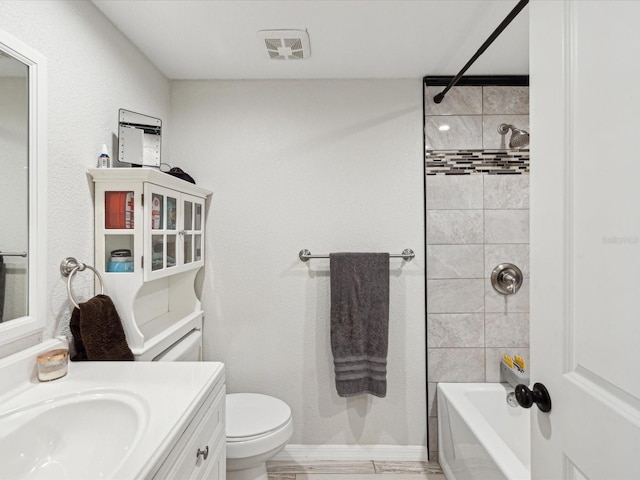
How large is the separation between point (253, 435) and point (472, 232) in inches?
62.7

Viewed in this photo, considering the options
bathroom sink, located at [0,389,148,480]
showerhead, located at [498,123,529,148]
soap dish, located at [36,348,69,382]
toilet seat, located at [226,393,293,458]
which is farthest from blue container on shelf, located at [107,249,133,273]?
showerhead, located at [498,123,529,148]

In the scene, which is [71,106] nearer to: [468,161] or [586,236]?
[586,236]

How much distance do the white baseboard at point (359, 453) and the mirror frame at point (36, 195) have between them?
4.99 feet

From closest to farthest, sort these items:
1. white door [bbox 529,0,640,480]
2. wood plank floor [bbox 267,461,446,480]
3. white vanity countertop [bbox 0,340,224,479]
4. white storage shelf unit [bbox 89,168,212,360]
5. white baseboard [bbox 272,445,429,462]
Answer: white door [bbox 529,0,640,480] < white vanity countertop [bbox 0,340,224,479] < white storage shelf unit [bbox 89,168,212,360] < wood plank floor [bbox 267,461,446,480] < white baseboard [bbox 272,445,429,462]

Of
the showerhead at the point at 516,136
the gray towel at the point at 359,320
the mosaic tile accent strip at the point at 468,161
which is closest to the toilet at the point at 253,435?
the gray towel at the point at 359,320

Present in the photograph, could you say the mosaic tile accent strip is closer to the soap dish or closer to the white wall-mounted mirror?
the white wall-mounted mirror

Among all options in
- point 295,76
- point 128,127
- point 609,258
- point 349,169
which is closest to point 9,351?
point 128,127

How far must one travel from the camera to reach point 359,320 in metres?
1.95

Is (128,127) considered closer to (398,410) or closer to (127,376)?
(127,376)

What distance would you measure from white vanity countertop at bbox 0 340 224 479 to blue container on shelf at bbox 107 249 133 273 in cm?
34

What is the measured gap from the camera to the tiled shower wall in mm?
2018

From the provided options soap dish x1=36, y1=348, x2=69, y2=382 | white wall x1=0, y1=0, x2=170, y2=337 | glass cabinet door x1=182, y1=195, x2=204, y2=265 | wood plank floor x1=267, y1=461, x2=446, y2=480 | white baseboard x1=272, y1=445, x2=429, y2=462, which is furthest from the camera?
white baseboard x1=272, y1=445, x2=429, y2=462

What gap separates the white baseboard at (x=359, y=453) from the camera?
6.58 ft

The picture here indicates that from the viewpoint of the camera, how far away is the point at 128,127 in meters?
1.50
